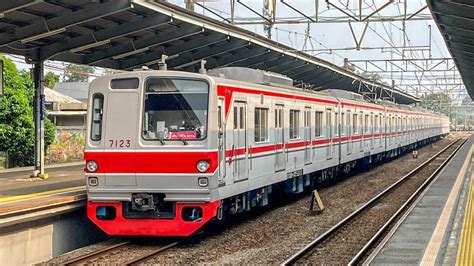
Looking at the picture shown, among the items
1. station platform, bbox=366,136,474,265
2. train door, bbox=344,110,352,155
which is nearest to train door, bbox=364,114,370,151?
train door, bbox=344,110,352,155

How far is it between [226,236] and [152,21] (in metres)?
5.67

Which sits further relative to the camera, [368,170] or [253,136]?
[368,170]

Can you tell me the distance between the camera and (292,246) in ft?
32.9

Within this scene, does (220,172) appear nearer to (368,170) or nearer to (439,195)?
(439,195)

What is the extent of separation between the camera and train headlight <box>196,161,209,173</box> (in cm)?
968

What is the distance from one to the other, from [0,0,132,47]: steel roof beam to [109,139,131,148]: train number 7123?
148 inches

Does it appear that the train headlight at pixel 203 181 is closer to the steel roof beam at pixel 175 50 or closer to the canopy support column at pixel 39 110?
the canopy support column at pixel 39 110

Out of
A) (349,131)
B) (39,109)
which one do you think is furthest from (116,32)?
(349,131)

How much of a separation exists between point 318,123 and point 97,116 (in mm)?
7416

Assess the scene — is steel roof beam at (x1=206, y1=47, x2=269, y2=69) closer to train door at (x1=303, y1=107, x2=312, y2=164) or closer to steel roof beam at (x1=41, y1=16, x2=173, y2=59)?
train door at (x1=303, y1=107, x2=312, y2=164)

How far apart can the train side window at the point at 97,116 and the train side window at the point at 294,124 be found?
490 cm

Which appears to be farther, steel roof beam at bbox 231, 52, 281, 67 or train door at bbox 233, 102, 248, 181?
steel roof beam at bbox 231, 52, 281, 67

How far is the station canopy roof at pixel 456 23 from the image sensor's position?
1250 cm

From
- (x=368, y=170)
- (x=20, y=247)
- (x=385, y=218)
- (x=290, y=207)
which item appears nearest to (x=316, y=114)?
(x=290, y=207)
